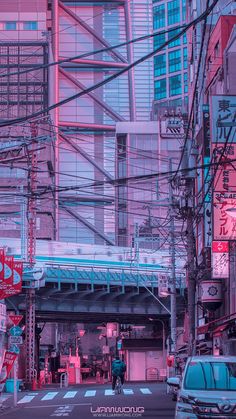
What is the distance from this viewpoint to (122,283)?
59688 mm

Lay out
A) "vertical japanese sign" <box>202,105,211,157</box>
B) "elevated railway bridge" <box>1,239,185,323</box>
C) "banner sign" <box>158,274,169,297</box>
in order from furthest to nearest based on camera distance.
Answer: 1. "elevated railway bridge" <box>1,239,185,323</box>
2. "banner sign" <box>158,274,169,297</box>
3. "vertical japanese sign" <box>202,105,211,157</box>

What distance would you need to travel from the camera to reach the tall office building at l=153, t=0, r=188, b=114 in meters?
137

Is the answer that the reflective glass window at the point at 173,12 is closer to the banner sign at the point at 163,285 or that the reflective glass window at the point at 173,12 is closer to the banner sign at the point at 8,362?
the banner sign at the point at 163,285

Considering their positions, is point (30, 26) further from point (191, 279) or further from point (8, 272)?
point (191, 279)

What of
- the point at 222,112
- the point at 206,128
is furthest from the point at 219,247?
the point at 222,112

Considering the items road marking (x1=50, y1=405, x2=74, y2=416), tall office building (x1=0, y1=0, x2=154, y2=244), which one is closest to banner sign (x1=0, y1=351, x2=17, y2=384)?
road marking (x1=50, y1=405, x2=74, y2=416)

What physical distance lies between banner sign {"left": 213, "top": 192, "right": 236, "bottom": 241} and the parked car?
26.1ft

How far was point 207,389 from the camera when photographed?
14.7 meters

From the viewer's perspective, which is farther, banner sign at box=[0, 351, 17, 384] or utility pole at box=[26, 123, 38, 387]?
utility pole at box=[26, 123, 38, 387]

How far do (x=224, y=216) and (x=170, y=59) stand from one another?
12018 centimetres

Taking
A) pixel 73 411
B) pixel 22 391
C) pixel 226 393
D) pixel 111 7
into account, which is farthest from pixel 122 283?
pixel 111 7

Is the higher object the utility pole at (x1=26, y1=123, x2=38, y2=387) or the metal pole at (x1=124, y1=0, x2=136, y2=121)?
the metal pole at (x1=124, y1=0, x2=136, y2=121)

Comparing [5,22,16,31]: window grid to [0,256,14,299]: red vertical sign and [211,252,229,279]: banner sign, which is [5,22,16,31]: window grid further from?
[211,252,229,279]: banner sign

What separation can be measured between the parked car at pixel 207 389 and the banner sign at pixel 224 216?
7.95 metres
